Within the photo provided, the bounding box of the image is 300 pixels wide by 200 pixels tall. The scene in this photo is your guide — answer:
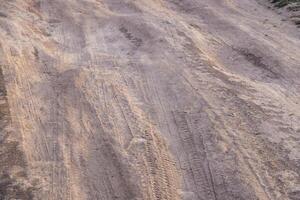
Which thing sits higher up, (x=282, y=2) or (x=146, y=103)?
(x=282, y=2)

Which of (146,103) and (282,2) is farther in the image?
(282,2)

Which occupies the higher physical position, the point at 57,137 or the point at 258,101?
the point at 258,101

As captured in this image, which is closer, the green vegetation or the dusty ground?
the dusty ground

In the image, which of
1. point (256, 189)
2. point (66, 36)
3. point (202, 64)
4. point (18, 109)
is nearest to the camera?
point (256, 189)

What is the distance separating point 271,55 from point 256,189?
3.80 meters

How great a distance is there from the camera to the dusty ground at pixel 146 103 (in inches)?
247

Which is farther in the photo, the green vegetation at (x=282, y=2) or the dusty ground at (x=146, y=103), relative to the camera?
the green vegetation at (x=282, y=2)

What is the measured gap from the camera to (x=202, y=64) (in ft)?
28.6

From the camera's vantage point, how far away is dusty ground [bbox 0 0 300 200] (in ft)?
20.6

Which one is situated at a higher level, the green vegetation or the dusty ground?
the green vegetation

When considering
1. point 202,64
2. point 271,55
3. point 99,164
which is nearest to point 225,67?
point 202,64

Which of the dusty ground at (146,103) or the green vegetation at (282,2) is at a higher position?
the green vegetation at (282,2)

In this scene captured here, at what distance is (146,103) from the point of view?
7.72 metres

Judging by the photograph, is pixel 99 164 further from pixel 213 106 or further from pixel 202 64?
pixel 202 64
